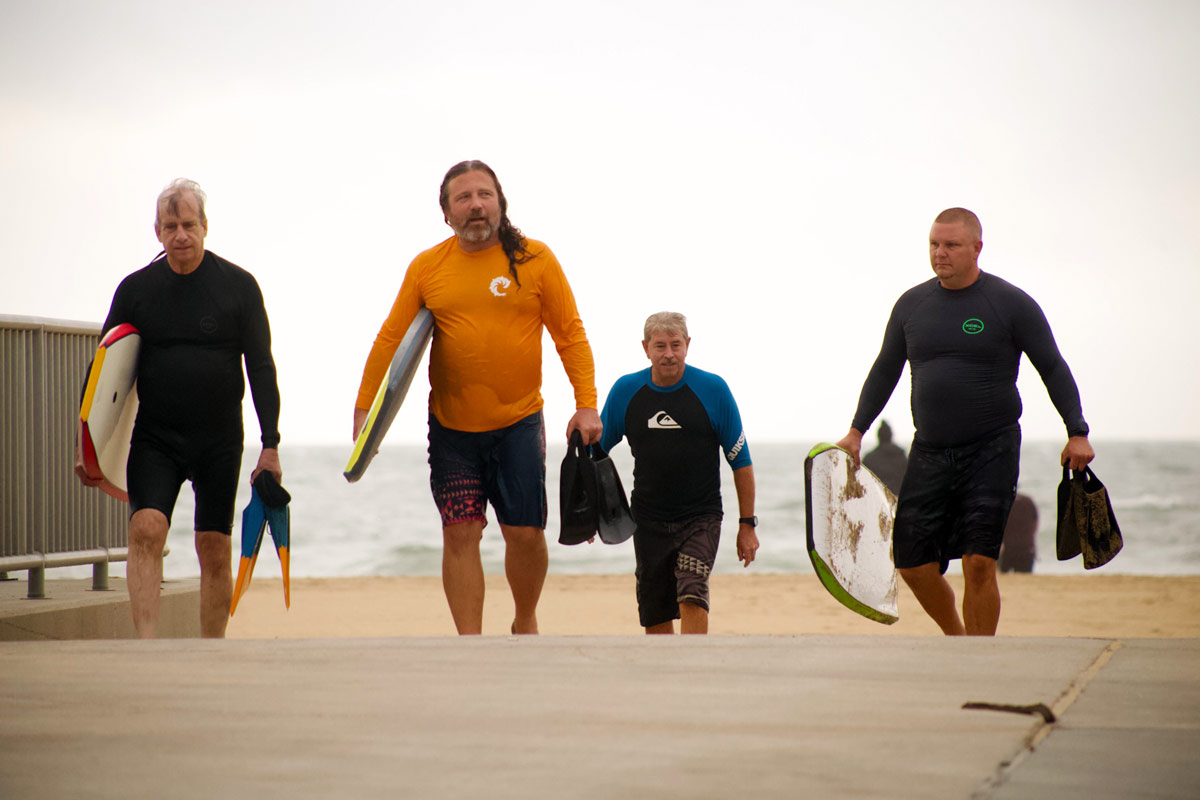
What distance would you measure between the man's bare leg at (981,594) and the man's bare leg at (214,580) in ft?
9.92

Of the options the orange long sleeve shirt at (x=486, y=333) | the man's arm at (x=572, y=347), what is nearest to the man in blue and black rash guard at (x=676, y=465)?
the man's arm at (x=572, y=347)

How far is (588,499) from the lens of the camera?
5.94 m

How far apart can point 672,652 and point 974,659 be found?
830 mm

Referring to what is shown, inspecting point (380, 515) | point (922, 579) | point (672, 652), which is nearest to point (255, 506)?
point (672, 652)

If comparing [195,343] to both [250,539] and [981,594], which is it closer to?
[250,539]

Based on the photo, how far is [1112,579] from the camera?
17.1 m

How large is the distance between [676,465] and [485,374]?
135cm

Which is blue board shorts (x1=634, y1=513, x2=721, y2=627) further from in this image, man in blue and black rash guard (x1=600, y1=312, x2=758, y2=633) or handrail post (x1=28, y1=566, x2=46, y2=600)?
handrail post (x1=28, y1=566, x2=46, y2=600)

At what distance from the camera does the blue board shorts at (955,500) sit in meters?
5.76

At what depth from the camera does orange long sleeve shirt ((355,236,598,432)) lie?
5684mm

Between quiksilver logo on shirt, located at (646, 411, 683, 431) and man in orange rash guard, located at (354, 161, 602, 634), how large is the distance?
0.83 meters

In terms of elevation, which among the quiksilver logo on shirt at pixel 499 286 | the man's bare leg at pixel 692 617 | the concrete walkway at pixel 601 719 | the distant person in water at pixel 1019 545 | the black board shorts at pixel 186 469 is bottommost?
the distant person in water at pixel 1019 545

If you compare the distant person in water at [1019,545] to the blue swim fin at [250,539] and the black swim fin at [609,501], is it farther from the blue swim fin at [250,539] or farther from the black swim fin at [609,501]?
the blue swim fin at [250,539]

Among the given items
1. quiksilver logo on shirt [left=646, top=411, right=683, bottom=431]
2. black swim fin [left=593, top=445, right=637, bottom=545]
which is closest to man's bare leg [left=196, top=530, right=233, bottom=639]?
black swim fin [left=593, top=445, right=637, bottom=545]
